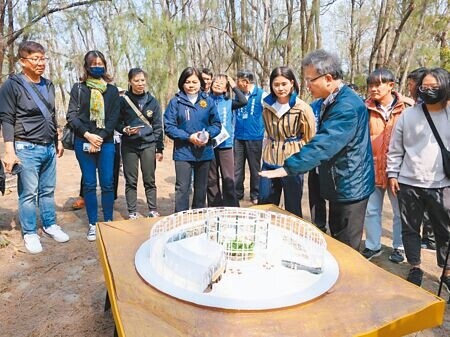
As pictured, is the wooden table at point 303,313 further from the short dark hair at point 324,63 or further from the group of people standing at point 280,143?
the short dark hair at point 324,63

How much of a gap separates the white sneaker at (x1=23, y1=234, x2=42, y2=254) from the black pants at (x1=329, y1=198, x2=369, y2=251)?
7.65 feet

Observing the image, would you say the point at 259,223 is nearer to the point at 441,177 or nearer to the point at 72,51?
the point at 441,177

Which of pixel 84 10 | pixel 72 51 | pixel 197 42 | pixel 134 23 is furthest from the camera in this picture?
pixel 72 51

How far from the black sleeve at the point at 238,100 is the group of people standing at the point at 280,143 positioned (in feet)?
0.04

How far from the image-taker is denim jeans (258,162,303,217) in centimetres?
285

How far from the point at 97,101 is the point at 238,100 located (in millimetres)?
1634

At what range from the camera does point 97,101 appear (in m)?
3.17

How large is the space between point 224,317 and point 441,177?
6.11ft

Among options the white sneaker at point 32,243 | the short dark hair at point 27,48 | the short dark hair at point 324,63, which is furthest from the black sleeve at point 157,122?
the short dark hair at point 324,63

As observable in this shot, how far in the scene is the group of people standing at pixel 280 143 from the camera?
6.86 ft

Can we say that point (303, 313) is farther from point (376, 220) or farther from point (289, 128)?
point (376, 220)

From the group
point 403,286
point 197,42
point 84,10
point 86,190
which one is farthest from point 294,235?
point 197,42

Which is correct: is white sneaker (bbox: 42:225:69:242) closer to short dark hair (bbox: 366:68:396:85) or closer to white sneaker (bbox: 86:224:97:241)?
white sneaker (bbox: 86:224:97:241)

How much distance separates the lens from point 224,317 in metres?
1.11
